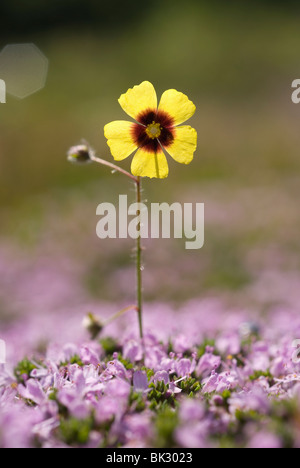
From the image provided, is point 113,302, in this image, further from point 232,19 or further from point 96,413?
point 232,19

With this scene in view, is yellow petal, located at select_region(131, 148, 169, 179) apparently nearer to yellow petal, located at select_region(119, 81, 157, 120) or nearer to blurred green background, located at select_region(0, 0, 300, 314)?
yellow petal, located at select_region(119, 81, 157, 120)

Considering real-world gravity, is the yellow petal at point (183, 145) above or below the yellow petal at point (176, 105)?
below

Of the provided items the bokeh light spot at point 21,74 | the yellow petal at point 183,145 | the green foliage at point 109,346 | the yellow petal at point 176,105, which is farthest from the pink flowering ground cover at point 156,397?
the bokeh light spot at point 21,74

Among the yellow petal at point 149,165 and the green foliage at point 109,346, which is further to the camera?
the green foliage at point 109,346

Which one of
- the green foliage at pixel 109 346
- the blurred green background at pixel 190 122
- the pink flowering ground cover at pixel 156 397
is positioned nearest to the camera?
the pink flowering ground cover at pixel 156 397

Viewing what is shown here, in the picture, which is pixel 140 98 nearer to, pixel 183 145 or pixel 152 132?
pixel 152 132

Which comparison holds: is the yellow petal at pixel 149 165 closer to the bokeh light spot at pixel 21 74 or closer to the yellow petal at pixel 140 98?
the yellow petal at pixel 140 98

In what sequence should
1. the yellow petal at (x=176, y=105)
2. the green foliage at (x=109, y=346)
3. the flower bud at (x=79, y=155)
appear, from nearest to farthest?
1. the yellow petal at (x=176, y=105)
2. the flower bud at (x=79, y=155)
3. the green foliage at (x=109, y=346)

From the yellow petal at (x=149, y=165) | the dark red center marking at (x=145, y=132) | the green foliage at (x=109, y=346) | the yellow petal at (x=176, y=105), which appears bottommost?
the green foliage at (x=109, y=346)
